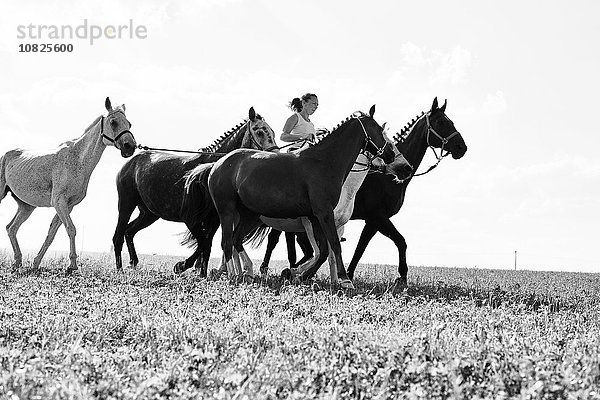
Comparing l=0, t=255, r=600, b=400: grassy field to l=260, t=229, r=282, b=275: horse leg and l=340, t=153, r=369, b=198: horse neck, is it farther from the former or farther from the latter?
l=260, t=229, r=282, b=275: horse leg

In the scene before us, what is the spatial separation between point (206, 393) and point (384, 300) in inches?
204

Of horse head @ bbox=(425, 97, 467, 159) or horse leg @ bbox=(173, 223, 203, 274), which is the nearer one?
horse leg @ bbox=(173, 223, 203, 274)

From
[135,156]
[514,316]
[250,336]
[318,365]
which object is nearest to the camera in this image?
[318,365]

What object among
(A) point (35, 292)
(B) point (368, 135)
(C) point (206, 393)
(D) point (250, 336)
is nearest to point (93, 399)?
(C) point (206, 393)

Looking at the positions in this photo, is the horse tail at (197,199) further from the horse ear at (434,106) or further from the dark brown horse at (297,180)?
the horse ear at (434,106)

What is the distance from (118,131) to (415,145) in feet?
16.8

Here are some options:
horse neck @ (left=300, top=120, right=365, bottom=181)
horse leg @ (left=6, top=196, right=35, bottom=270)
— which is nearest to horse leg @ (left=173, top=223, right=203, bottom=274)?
horse neck @ (left=300, top=120, right=365, bottom=181)

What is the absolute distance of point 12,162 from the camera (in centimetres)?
1562

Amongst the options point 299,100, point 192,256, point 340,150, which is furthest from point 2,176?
point 340,150

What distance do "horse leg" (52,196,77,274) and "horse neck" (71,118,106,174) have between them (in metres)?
0.71

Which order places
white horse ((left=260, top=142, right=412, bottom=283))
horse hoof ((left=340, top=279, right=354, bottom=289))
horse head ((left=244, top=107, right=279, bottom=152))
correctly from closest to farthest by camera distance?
horse hoof ((left=340, top=279, right=354, bottom=289)) → white horse ((left=260, top=142, right=412, bottom=283)) → horse head ((left=244, top=107, right=279, bottom=152))

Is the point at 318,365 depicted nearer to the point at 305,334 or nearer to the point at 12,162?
the point at 305,334

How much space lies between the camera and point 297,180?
11141 millimetres

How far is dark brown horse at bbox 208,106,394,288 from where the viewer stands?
36.3ft
